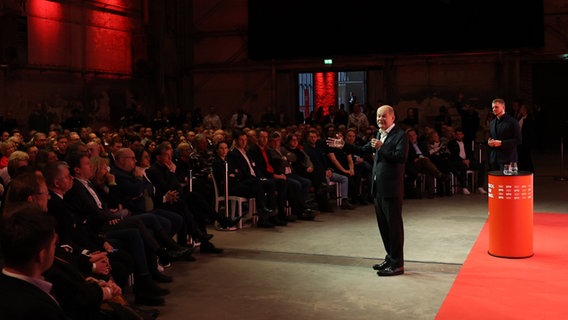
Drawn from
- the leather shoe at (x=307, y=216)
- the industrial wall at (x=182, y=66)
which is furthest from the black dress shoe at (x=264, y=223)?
the industrial wall at (x=182, y=66)

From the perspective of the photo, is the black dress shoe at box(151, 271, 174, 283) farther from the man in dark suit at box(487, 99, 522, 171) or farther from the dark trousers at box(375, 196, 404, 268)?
the man in dark suit at box(487, 99, 522, 171)

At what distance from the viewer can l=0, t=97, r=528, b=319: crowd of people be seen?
3275 millimetres

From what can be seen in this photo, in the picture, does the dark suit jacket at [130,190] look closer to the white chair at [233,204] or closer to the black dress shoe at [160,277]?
the black dress shoe at [160,277]

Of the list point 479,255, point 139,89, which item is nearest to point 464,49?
point 139,89

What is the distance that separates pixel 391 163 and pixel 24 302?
4.21 meters

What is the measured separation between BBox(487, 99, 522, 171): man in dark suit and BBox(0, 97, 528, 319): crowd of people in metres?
1.19

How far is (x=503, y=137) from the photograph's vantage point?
8.09 m

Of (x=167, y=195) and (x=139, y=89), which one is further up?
(x=139, y=89)

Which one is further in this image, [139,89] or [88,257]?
[139,89]

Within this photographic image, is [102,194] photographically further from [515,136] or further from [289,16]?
[289,16]

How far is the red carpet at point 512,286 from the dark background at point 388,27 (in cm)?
1095

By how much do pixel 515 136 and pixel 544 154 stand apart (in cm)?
1099

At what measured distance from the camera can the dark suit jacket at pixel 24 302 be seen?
6.83 feet

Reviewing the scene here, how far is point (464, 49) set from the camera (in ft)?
56.7
